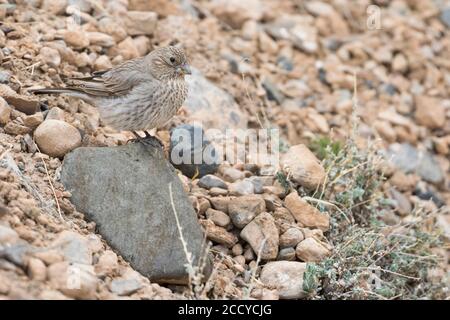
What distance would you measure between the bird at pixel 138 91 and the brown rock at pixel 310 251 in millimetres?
1444

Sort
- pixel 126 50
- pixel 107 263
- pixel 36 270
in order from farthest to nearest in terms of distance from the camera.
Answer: pixel 126 50, pixel 107 263, pixel 36 270

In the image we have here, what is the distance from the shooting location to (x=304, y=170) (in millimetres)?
6637

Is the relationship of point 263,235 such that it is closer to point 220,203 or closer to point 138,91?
point 220,203

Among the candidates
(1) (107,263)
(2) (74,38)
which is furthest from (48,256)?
(2) (74,38)

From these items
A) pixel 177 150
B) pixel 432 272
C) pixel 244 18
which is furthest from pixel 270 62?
pixel 432 272

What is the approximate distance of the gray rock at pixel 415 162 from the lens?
27.6ft

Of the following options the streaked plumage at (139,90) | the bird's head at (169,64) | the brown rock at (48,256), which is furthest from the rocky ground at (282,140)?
the bird's head at (169,64)

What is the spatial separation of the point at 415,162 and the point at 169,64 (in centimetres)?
346

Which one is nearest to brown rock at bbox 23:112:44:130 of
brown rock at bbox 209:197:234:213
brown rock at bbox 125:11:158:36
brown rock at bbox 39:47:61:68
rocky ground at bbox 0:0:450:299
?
rocky ground at bbox 0:0:450:299

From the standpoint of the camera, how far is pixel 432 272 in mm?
6770

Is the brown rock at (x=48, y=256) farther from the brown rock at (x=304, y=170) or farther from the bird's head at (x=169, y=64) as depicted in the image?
the brown rock at (x=304, y=170)

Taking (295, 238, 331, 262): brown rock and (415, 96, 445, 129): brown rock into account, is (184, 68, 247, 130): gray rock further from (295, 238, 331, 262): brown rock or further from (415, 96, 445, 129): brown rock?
(415, 96, 445, 129): brown rock

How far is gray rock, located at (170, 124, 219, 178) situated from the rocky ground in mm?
66

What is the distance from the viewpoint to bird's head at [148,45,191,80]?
6301mm
